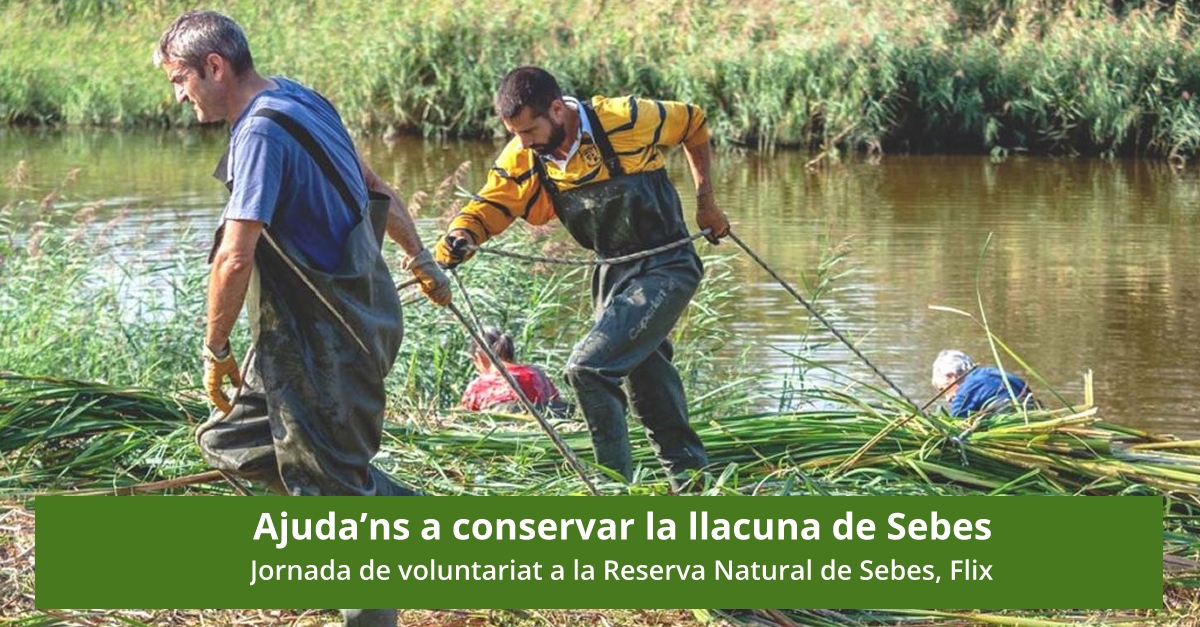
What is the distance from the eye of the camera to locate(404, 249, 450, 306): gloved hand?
4.26 m

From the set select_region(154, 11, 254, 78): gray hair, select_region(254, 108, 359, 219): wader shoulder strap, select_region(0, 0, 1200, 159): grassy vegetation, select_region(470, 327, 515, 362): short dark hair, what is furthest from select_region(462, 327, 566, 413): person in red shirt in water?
select_region(0, 0, 1200, 159): grassy vegetation

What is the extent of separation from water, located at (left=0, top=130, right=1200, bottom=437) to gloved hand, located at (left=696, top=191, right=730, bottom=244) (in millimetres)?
853

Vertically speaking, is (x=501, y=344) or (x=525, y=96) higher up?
(x=525, y=96)

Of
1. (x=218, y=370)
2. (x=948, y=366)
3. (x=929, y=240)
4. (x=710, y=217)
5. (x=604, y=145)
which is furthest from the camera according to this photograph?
(x=929, y=240)

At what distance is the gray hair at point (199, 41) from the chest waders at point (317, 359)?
0.18 metres

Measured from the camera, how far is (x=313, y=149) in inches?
153

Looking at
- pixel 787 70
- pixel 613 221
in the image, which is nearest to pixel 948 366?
pixel 613 221

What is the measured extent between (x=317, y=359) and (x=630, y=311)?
138cm

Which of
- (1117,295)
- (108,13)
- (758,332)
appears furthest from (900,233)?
(108,13)

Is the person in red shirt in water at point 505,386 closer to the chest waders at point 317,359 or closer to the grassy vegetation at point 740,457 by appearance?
the grassy vegetation at point 740,457

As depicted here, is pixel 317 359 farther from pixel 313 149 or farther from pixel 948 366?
pixel 948 366

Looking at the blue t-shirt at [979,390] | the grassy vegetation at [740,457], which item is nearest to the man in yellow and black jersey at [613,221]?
the grassy vegetation at [740,457]

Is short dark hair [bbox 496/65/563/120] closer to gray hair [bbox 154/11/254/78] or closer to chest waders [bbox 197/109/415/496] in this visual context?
chest waders [bbox 197/109/415/496]

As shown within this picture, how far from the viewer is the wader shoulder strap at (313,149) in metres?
3.81
